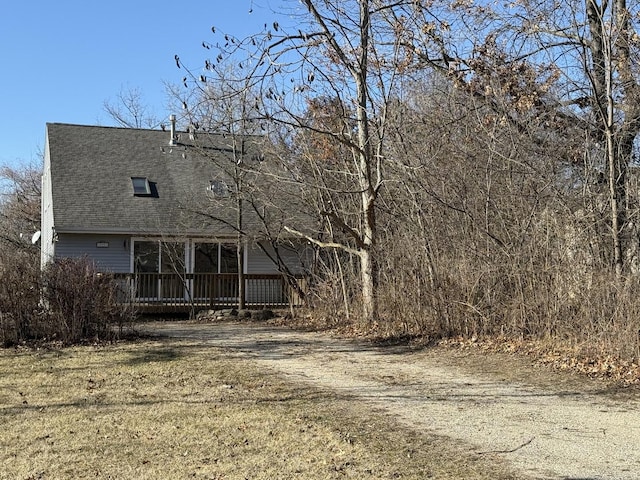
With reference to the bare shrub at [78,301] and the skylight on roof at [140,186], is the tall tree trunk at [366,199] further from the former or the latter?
the skylight on roof at [140,186]

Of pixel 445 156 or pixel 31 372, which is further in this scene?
pixel 445 156

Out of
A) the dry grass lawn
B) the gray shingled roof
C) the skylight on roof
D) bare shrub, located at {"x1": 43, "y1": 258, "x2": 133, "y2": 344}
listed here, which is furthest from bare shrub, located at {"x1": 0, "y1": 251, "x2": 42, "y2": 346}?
the skylight on roof

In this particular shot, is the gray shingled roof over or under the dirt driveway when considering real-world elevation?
over

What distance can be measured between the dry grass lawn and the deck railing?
957 cm

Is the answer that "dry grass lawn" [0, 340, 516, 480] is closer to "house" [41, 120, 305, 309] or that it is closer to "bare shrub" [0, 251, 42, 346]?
"bare shrub" [0, 251, 42, 346]

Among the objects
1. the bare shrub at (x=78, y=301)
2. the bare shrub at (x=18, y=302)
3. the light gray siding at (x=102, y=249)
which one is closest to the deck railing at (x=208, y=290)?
the light gray siding at (x=102, y=249)

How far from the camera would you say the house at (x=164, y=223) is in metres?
19.9

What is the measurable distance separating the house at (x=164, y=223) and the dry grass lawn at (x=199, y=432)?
10.2 meters

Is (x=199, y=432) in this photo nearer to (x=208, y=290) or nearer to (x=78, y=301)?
(x=78, y=301)

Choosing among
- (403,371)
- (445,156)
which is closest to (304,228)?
(445,156)

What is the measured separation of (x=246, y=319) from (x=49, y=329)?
6539mm

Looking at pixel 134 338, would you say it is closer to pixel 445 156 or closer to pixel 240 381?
Answer: pixel 240 381

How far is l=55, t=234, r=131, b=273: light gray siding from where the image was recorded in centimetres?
2053

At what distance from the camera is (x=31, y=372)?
31.6ft
